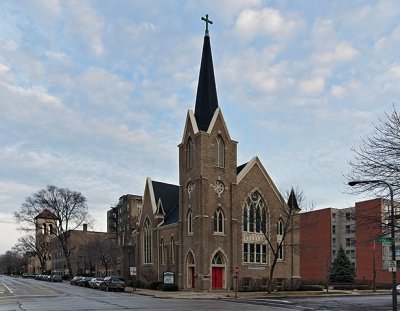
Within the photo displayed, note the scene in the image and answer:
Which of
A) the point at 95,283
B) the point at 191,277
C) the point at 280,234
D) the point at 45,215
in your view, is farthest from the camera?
the point at 45,215

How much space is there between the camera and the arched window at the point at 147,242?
60719 millimetres

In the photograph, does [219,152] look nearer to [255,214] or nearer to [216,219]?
[216,219]

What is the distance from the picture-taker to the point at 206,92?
5438cm

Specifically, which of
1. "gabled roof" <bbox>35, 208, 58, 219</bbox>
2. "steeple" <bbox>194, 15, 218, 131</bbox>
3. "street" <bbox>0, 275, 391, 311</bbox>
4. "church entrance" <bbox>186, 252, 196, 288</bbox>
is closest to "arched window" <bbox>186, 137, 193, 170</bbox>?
"steeple" <bbox>194, 15, 218, 131</bbox>

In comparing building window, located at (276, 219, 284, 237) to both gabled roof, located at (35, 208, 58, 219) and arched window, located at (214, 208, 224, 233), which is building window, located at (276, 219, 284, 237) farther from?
gabled roof, located at (35, 208, 58, 219)

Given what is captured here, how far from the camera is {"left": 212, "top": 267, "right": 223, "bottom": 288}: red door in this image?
160ft

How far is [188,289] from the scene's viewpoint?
1938 inches

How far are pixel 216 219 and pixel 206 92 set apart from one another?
46.7 ft

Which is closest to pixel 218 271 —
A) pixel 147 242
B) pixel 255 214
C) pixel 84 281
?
pixel 255 214

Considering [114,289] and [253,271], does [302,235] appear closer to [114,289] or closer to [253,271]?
[253,271]

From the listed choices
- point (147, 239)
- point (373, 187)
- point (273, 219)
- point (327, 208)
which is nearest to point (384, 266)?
point (327, 208)

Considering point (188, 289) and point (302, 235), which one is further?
point (302, 235)

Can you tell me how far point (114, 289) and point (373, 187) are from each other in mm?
34584

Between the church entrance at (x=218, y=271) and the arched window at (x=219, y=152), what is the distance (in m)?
9.23
